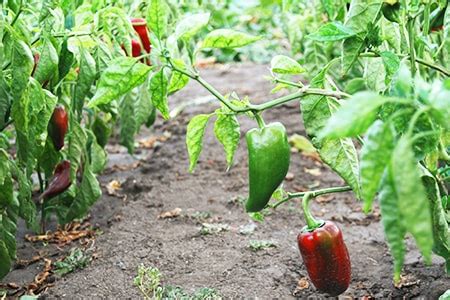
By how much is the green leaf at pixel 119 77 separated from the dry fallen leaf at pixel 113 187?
5.57 ft

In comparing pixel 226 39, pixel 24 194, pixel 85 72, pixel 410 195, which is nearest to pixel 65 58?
pixel 85 72

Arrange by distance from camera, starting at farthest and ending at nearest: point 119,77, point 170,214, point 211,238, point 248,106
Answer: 1. point 170,214
2. point 211,238
3. point 248,106
4. point 119,77

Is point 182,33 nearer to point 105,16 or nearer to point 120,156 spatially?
point 105,16

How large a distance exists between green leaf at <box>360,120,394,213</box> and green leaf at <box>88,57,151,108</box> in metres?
0.65

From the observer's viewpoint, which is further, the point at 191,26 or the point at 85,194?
the point at 85,194

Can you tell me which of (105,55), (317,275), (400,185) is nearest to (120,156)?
(105,55)

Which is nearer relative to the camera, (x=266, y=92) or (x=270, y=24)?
(x=266, y=92)

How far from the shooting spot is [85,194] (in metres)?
2.39

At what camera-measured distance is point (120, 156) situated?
12.5 ft

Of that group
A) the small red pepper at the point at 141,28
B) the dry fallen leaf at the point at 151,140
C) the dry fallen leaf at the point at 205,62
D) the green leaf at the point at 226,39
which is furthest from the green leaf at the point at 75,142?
the dry fallen leaf at the point at 205,62

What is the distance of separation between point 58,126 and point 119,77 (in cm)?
81

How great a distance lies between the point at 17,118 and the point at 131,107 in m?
0.81

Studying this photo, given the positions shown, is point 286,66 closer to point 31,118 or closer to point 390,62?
point 390,62

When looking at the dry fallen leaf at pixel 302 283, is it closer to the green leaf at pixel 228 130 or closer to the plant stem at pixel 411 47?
the green leaf at pixel 228 130
